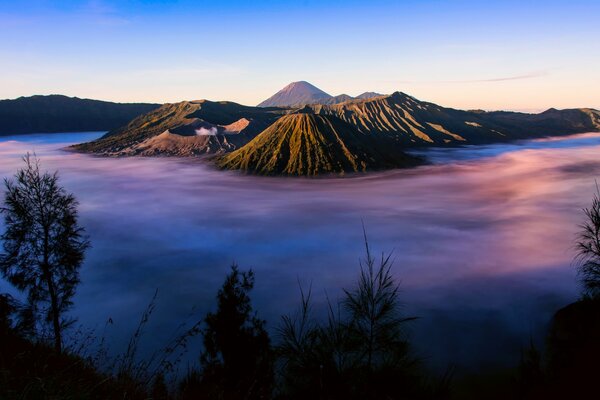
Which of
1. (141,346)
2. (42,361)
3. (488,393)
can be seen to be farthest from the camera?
(141,346)

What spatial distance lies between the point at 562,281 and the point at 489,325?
Answer: 103ft

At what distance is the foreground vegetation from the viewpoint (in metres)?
A: 9.71

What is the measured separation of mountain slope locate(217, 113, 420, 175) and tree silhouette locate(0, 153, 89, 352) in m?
147

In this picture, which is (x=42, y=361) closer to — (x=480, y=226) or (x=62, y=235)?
(x=62, y=235)

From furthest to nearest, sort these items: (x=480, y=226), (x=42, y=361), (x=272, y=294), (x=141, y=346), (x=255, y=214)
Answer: (x=255, y=214)
(x=480, y=226)
(x=272, y=294)
(x=141, y=346)
(x=42, y=361)

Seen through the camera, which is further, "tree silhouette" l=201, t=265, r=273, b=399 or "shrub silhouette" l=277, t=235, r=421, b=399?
"tree silhouette" l=201, t=265, r=273, b=399

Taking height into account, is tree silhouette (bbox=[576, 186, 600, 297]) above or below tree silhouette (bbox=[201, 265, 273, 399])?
above

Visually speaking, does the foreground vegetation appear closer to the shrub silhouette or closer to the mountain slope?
the shrub silhouette

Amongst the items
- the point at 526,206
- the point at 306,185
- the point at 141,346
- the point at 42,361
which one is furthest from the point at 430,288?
the point at 526,206

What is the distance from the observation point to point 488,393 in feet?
113

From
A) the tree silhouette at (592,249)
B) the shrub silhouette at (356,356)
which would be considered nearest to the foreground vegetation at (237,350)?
the shrub silhouette at (356,356)

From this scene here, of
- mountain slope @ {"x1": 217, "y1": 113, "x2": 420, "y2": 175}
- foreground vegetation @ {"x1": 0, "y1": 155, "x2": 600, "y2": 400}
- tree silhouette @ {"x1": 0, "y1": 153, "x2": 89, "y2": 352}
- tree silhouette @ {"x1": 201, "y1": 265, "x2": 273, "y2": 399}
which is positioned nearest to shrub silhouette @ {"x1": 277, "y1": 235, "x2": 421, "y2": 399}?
foreground vegetation @ {"x1": 0, "y1": 155, "x2": 600, "y2": 400}

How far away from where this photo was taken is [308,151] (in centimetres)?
18175

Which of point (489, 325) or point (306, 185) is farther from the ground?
point (306, 185)
